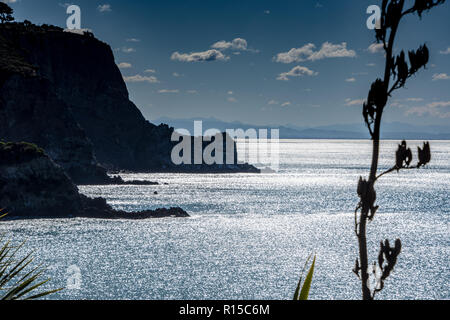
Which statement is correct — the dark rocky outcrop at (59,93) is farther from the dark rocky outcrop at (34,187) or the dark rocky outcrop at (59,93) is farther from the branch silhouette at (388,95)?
the branch silhouette at (388,95)

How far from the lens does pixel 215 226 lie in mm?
103375

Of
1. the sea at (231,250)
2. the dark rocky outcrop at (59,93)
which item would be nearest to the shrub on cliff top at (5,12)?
the dark rocky outcrop at (59,93)

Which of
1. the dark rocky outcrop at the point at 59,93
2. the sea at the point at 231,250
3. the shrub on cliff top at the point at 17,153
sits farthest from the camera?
the dark rocky outcrop at the point at 59,93

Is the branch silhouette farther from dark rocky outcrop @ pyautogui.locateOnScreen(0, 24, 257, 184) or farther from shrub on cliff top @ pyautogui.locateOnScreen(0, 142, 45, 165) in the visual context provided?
dark rocky outcrop @ pyautogui.locateOnScreen(0, 24, 257, 184)

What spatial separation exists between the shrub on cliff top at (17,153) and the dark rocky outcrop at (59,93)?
28.6 m

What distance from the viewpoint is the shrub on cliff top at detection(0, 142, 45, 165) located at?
86.2m

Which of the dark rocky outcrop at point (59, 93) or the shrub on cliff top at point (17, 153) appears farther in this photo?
the dark rocky outcrop at point (59, 93)

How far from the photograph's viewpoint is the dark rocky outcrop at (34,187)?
86.4 m

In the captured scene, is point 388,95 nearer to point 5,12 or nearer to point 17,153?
point 17,153

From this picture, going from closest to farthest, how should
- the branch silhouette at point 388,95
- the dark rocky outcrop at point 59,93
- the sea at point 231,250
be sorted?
the branch silhouette at point 388,95
the sea at point 231,250
the dark rocky outcrop at point 59,93

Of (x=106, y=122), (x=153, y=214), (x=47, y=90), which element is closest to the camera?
(x=153, y=214)

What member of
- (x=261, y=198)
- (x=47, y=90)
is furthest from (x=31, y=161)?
(x=261, y=198)

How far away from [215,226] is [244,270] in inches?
1446
